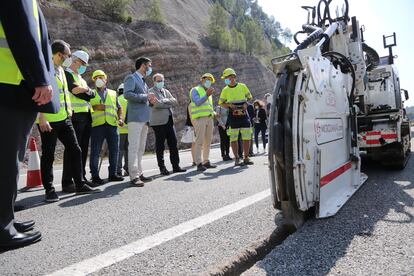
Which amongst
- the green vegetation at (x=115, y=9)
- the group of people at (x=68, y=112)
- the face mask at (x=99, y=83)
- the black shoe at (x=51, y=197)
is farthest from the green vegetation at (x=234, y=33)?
the black shoe at (x=51, y=197)

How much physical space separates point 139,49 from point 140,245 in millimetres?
24885

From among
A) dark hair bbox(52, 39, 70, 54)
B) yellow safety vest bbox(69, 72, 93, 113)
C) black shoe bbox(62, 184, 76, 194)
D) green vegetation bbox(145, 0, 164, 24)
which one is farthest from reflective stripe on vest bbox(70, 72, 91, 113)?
green vegetation bbox(145, 0, 164, 24)

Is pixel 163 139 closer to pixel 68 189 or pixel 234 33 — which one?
pixel 68 189

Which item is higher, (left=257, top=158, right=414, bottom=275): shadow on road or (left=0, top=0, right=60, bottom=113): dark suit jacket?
(left=0, top=0, right=60, bottom=113): dark suit jacket

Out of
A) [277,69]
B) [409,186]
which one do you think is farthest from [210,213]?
[409,186]

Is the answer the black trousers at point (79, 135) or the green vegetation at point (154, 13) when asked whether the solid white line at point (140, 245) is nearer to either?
the black trousers at point (79, 135)

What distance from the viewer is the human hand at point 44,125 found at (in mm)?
3734

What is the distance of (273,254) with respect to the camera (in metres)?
1.96

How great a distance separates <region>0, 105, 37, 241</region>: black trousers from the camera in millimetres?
2240

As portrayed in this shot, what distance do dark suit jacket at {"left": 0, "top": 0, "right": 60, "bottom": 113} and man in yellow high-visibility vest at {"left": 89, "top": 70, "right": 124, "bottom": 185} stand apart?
296 centimetres

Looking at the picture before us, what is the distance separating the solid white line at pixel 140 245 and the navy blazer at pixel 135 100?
7.82ft

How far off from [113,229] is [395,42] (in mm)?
6927

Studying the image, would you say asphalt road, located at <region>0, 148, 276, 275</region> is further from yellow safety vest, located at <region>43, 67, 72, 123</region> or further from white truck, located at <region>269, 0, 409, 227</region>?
yellow safety vest, located at <region>43, 67, 72, 123</region>

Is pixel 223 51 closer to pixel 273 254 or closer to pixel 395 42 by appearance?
pixel 395 42
